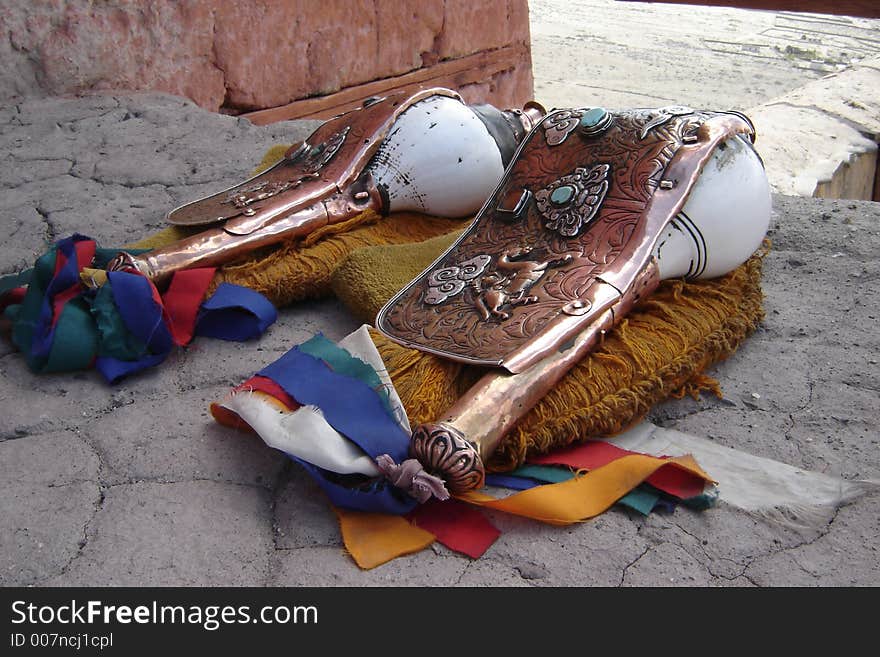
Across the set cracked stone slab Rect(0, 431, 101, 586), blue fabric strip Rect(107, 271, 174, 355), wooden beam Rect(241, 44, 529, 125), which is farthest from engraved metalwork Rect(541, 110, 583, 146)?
wooden beam Rect(241, 44, 529, 125)

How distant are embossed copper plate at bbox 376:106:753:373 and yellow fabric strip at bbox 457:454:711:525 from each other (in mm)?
231

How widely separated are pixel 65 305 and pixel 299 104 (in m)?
2.37

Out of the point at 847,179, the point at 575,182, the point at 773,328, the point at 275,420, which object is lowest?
the point at 847,179

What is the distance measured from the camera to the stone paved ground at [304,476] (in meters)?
1.30

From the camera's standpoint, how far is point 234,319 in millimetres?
1997

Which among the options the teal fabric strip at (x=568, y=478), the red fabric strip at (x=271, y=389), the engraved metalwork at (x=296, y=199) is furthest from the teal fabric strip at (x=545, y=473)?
the engraved metalwork at (x=296, y=199)

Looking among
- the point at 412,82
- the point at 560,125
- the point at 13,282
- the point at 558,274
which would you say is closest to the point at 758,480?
the point at 558,274

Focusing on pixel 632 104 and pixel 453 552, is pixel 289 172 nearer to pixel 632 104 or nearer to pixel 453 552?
pixel 453 552

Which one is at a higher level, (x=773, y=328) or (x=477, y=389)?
(x=477, y=389)

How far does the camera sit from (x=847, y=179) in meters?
5.26

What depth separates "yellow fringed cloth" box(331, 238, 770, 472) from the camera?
1.54 m
